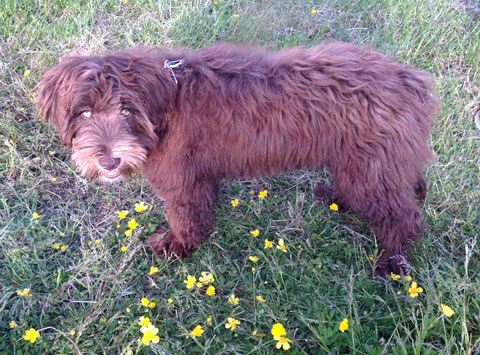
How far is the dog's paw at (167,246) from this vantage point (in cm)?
287

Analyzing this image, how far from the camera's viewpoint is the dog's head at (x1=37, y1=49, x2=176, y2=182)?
212 cm

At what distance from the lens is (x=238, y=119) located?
7.72ft

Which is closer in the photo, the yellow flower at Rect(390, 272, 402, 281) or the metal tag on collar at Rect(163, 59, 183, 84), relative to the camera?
the metal tag on collar at Rect(163, 59, 183, 84)

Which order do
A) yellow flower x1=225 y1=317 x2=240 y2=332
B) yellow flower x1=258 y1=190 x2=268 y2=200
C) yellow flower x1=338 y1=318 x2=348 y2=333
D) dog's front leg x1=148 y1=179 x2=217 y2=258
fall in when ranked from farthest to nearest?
yellow flower x1=258 y1=190 x2=268 y2=200 < dog's front leg x1=148 y1=179 x2=217 y2=258 < yellow flower x1=225 y1=317 x2=240 y2=332 < yellow flower x1=338 y1=318 x2=348 y2=333

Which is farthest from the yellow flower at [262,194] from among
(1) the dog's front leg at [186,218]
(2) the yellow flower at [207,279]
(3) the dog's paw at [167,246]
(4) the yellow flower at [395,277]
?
(4) the yellow flower at [395,277]

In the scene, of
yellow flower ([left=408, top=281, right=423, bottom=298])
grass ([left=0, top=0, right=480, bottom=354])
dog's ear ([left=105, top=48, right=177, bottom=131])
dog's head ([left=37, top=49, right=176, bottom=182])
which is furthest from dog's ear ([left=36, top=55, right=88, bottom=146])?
yellow flower ([left=408, top=281, right=423, bottom=298])

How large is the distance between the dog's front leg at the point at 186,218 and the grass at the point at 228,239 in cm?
10

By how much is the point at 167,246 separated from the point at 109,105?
120 cm

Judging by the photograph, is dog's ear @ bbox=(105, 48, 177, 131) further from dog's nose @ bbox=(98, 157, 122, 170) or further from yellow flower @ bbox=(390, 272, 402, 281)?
yellow flower @ bbox=(390, 272, 402, 281)

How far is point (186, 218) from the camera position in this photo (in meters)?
2.70

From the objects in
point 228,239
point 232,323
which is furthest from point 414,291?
point 228,239

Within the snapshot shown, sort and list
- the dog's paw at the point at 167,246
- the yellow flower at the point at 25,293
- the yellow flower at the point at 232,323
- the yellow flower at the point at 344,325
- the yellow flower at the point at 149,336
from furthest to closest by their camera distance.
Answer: the dog's paw at the point at 167,246, the yellow flower at the point at 25,293, the yellow flower at the point at 232,323, the yellow flower at the point at 344,325, the yellow flower at the point at 149,336

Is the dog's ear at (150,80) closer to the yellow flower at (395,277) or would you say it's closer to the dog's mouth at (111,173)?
the dog's mouth at (111,173)

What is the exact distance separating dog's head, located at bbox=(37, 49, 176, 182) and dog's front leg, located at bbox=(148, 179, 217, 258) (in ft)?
1.44
